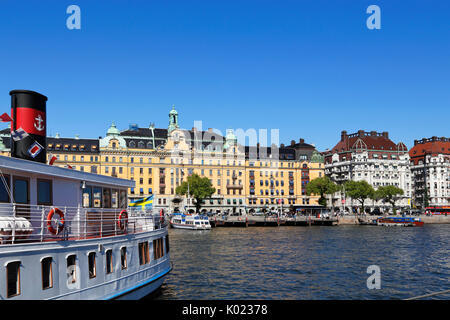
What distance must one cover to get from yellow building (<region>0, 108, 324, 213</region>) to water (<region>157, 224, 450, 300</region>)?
7910cm

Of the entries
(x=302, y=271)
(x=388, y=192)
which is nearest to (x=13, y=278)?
(x=302, y=271)

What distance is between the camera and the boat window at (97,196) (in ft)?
78.7

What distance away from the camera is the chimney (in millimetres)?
19839

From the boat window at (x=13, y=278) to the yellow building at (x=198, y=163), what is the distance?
377 ft

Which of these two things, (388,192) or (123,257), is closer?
(123,257)

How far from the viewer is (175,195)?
140 m

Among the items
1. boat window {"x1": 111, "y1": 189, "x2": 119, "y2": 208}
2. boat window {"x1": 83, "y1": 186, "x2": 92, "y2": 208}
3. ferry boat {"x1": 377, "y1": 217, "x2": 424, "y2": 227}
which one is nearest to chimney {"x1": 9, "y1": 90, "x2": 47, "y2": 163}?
boat window {"x1": 83, "y1": 186, "x2": 92, "y2": 208}

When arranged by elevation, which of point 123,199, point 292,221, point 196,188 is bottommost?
point 292,221

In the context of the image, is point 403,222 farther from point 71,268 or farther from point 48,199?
point 71,268

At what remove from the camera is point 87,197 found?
23344 mm

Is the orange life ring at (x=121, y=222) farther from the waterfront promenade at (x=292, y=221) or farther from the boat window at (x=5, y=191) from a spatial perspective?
the waterfront promenade at (x=292, y=221)

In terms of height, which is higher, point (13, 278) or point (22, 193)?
point (22, 193)

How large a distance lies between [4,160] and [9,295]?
448 cm

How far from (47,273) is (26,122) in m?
6.65
